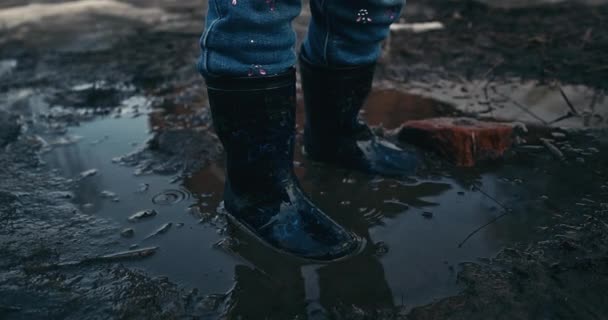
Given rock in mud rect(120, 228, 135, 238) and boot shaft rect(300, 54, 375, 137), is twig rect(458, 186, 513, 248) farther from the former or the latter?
rock in mud rect(120, 228, 135, 238)

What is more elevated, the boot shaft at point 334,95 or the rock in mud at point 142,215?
the boot shaft at point 334,95

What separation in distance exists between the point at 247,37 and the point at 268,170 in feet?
1.19

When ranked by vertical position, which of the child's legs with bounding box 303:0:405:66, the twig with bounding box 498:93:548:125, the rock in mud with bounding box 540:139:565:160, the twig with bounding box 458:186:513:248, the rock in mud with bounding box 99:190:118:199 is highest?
the child's legs with bounding box 303:0:405:66

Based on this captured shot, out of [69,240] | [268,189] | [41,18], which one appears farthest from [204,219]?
[41,18]

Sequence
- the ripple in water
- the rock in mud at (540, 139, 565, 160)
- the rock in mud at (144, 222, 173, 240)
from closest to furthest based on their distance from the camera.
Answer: the rock in mud at (144, 222, 173, 240), the ripple in water, the rock in mud at (540, 139, 565, 160)

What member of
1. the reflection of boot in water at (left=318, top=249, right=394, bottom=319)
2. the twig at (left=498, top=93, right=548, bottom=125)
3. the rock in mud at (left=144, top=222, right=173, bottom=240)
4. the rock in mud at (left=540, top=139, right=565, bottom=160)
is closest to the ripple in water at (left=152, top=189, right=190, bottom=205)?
the rock in mud at (left=144, top=222, right=173, bottom=240)

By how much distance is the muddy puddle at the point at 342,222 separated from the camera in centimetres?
112

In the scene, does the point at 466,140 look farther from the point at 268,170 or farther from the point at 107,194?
the point at 107,194

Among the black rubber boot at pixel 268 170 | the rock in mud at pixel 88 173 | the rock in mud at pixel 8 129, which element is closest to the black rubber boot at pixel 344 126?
the black rubber boot at pixel 268 170

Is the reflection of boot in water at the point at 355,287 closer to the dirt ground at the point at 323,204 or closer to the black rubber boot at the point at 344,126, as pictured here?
the dirt ground at the point at 323,204

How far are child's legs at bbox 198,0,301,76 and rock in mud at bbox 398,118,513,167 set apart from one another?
782 millimetres

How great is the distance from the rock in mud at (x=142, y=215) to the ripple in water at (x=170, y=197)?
0.06 metres

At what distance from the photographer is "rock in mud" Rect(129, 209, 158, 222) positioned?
144cm

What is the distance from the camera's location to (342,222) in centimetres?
140
